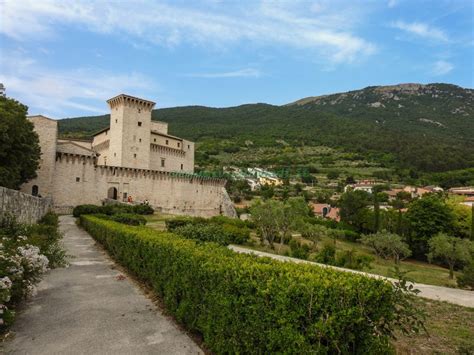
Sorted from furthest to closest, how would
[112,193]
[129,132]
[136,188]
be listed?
1. [129,132]
2. [136,188]
3. [112,193]

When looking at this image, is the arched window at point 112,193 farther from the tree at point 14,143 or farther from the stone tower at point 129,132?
the tree at point 14,143

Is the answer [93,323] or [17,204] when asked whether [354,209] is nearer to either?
[17,204]

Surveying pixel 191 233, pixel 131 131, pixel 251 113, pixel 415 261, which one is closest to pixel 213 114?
pixel 251 113

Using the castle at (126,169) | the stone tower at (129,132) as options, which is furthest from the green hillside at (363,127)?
the castle at (126,169)

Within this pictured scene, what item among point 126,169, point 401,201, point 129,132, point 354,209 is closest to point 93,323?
point 126,169

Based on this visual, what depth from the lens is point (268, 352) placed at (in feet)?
11.5

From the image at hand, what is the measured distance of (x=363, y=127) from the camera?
125 m

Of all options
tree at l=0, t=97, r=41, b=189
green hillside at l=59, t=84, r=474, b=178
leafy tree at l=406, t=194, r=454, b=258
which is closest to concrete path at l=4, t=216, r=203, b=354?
tree at l=0, t=97, r=41, b=189

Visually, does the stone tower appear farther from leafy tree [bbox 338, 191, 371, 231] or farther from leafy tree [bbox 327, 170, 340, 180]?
leafy tree [bbox 327, 170, 340, 180]

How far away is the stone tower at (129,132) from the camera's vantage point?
4547 cm

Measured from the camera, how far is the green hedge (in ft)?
11.0

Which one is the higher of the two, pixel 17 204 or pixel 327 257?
pixel 17 204

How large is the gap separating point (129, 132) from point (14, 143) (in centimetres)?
1885

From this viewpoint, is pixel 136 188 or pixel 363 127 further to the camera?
pixel 363 127
